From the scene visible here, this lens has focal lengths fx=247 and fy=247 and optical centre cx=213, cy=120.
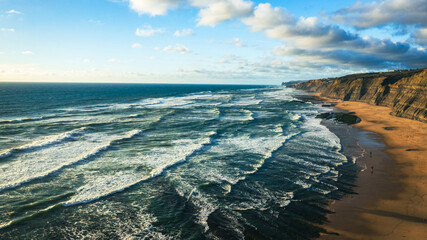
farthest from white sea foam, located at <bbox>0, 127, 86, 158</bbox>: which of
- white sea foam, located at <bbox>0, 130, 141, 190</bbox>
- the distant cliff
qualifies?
the distant cliff

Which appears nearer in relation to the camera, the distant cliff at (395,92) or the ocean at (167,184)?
the ocean at (167,184)

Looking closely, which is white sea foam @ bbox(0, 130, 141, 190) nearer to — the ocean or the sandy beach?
the ocean

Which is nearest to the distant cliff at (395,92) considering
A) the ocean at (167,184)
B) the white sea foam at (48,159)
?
the ocean at (167,184)

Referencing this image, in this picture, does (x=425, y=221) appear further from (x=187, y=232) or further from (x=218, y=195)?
(x=187, y=232)

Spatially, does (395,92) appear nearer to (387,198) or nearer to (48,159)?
(387,198)

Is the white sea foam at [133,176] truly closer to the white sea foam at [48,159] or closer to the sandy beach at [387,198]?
the white sea foam at [48,159]

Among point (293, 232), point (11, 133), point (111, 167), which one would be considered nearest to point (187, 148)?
point (111, 167)
